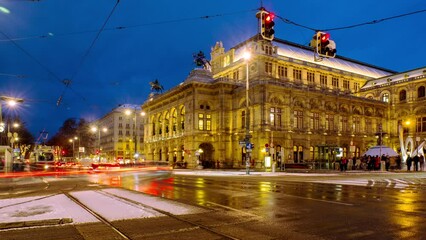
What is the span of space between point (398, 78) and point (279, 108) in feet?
107

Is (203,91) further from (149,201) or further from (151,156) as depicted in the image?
(149,201)

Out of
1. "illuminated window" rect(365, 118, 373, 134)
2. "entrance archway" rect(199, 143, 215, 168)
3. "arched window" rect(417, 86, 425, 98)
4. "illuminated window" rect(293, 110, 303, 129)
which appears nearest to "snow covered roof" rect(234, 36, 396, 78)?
"illuminated window" rect(293, 110, 303, 129)

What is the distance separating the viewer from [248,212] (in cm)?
1069

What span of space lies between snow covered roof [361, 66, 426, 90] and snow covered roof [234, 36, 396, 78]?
272cm

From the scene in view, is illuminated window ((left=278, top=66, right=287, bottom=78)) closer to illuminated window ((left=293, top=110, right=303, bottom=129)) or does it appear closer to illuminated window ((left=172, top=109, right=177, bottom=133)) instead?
illuminated window ((left=293, top=110, right=303, bottom=129))

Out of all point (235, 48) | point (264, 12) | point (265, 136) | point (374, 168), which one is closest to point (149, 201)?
point (264, 12)

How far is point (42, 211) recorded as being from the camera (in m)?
10.9

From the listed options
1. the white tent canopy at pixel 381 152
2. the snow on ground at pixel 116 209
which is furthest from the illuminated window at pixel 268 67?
the snow on ground at pixel 116 209

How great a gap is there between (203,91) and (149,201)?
5075 cm

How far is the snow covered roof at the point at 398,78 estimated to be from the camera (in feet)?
234

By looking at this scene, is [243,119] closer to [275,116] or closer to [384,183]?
[275,116]

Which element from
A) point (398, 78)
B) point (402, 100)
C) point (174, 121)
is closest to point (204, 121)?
point (174, 121)

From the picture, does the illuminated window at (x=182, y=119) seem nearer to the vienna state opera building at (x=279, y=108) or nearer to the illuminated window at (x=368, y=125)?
the vienna state opera building at (x=279, y=108)

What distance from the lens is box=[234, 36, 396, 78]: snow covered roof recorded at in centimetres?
6788
